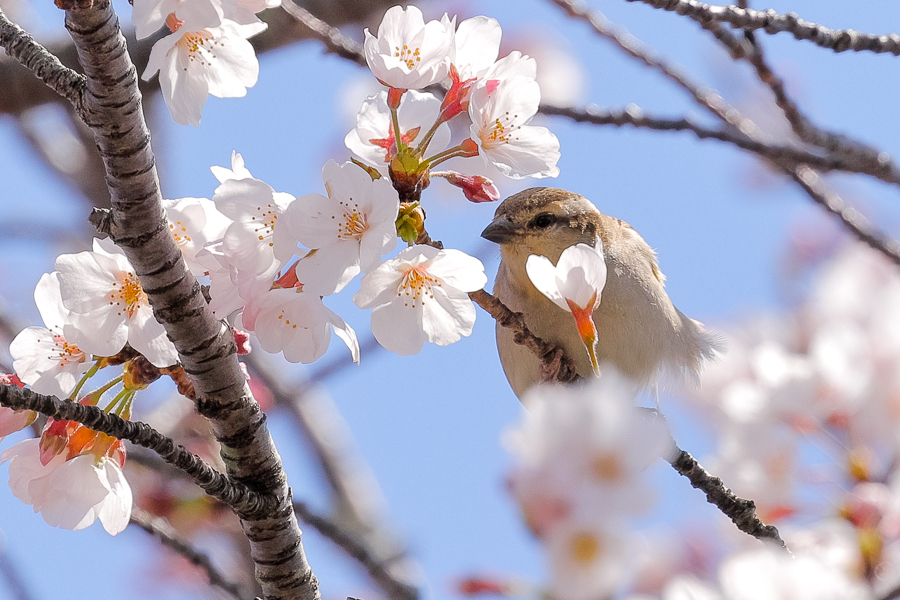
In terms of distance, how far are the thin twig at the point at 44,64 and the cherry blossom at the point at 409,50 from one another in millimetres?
460

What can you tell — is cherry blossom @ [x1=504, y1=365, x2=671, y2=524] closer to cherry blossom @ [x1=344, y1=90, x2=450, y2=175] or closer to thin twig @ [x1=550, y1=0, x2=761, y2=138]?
cherry blossom @ [x1=344, y1=90, x2=450, y2=175]

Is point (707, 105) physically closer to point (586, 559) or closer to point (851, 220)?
point (851, 220)

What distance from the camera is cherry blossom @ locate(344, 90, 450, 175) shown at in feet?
5.01

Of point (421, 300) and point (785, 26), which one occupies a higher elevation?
point (785, 26)

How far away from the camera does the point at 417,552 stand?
3.74 m

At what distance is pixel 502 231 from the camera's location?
305 cm

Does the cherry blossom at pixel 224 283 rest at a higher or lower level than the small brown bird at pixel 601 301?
higher

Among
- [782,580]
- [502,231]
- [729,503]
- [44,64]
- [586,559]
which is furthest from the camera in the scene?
[502,231]

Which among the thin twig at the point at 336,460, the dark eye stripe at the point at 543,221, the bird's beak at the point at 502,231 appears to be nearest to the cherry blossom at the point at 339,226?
the bird's beak at the point at 502,231

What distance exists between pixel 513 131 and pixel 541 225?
1542mm

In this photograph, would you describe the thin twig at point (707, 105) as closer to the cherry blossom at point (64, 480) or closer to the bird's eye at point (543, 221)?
the bird's eye at point (543, 221)

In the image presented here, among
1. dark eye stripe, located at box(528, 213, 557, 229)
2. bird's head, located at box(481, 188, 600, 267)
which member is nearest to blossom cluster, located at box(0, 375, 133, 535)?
bird's head, located at box(481, 188, 600, 267)

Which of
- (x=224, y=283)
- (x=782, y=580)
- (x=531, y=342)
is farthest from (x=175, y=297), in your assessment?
(x=782, y=580)

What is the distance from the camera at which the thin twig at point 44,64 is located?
133 cm
